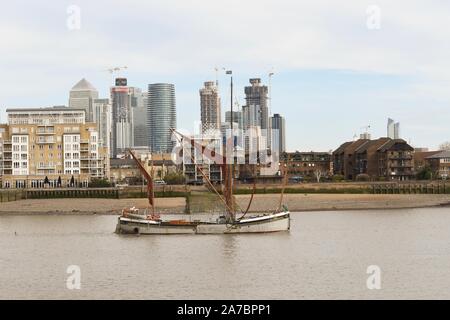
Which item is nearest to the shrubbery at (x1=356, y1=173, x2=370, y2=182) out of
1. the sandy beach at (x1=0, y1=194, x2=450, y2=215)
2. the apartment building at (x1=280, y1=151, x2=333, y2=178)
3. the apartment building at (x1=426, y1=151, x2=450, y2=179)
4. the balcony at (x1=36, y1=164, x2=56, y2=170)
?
the apartment building at (x1=280, y1=151, x2=333, y2=178)

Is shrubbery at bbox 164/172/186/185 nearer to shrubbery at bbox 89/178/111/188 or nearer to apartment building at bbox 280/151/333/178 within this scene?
shrubbery at bbox 89/178/111/188

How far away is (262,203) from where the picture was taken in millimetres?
120938

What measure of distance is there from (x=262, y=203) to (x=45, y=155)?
1898 inches

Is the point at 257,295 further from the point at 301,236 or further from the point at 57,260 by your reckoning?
the point at 301,236

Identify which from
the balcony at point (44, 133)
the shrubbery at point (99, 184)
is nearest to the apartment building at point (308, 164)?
the shrubbery at point (99, 184)

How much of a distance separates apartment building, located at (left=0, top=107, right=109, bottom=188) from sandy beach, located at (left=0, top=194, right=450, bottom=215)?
73.6ft

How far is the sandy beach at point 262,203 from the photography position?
11648 cm

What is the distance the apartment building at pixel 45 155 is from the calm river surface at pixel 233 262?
61.5 metres

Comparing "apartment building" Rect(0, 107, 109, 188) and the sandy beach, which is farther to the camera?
"apartment building" Rect(0, 107, 109, 188)

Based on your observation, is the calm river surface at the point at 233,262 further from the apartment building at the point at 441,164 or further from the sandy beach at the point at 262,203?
the apartment building at the point at 441,164

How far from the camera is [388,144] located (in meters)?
167

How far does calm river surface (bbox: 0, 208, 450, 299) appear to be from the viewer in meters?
48.6
